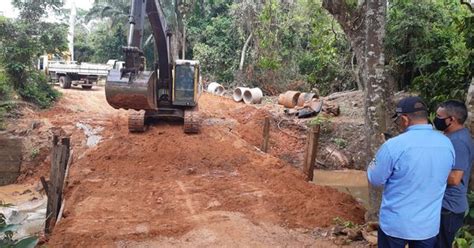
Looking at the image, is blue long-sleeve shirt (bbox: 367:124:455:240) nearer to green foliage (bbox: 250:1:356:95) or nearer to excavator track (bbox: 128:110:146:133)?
excavator track (bbox: 128:110:146:133)

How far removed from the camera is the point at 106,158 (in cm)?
1102

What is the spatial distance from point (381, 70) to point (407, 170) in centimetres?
Result: 341

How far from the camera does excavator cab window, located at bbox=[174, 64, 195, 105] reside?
12.7 m

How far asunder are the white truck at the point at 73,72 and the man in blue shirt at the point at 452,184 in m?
24.4

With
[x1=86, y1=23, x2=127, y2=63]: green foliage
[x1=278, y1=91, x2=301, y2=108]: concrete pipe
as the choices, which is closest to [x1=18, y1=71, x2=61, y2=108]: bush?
[x1=278, y1=91, x2=301, y2=108]: concrete pipe

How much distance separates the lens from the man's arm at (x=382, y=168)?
329 cm

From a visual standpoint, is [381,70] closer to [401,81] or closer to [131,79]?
[131,79]

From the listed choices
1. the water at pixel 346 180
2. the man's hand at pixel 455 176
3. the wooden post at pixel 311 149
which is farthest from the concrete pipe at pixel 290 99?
the man's hand at pixel 455 176

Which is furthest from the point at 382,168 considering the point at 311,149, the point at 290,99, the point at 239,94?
the point at 239,94

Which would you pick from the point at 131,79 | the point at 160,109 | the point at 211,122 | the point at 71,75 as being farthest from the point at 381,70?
the point at 71,75

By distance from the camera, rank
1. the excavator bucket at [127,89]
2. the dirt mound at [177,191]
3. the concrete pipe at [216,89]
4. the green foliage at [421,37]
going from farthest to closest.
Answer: the concrete pipe at [216,89] < the green foliage at [421,37] < the excavator bucket at [127,89] < the dirt mound at [177,191]

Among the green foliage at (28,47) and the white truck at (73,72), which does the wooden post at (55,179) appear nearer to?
the green foliage at (28,47)

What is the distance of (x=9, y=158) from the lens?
13266 mm

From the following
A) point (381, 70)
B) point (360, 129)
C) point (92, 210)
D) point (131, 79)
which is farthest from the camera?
point (360, 129)
